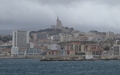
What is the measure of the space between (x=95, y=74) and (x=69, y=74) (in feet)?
13.0

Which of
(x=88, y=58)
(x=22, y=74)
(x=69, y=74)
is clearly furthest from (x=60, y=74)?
(x=88, y=58)

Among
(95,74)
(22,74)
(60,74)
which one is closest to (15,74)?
(22,74)

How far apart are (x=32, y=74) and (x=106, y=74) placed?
11215 mm

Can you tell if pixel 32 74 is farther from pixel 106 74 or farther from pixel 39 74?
pixel 106 74

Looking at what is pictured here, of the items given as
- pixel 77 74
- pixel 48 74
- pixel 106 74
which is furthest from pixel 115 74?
pixel 48 74

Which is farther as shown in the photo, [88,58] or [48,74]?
[88,58]

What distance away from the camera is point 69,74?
66938 millimetres

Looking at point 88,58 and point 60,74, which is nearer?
point 60,74

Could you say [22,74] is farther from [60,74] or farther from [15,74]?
[60,74]

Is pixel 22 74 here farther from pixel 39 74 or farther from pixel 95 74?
pixel 95 74

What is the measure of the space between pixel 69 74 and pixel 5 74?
984cm

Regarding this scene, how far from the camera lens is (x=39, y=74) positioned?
221 ft

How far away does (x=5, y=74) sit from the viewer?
223 feet

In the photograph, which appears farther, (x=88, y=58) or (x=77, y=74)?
(x=88, y=58)
